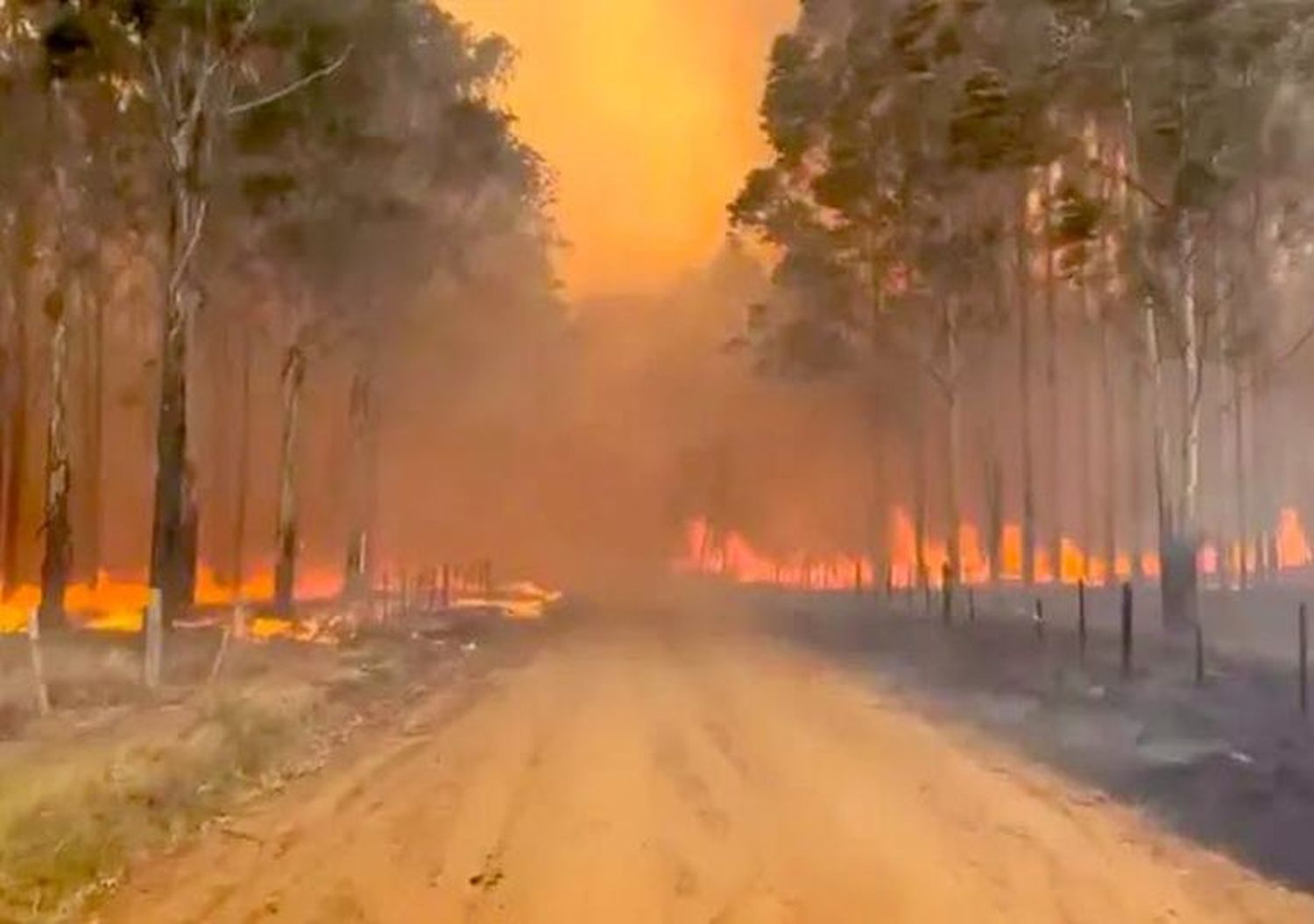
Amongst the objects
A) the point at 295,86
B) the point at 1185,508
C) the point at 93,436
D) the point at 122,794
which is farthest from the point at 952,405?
the point at 122,794

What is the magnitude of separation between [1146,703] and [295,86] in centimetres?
1614

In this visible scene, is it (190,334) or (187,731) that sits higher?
(190,334)

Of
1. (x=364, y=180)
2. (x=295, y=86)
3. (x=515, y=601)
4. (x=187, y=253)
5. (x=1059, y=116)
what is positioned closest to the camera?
(x=187, y=253)

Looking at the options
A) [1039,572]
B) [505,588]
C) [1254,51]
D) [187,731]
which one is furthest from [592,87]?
[187,731]

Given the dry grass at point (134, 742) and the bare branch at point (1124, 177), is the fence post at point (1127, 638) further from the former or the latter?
the dry grass at point (134, 742)

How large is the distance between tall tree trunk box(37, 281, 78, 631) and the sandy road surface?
12425 mm

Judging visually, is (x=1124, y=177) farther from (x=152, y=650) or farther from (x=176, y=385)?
(x=152, y=650)

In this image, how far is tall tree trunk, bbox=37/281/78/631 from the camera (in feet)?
91.8

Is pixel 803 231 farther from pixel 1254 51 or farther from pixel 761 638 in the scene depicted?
pixel 1254 51

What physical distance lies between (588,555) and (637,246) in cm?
2017

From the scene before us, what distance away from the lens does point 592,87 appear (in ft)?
271

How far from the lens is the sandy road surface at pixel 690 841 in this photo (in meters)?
9.28

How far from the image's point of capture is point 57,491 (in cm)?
2797

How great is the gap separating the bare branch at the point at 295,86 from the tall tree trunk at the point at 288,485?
7437 mm
